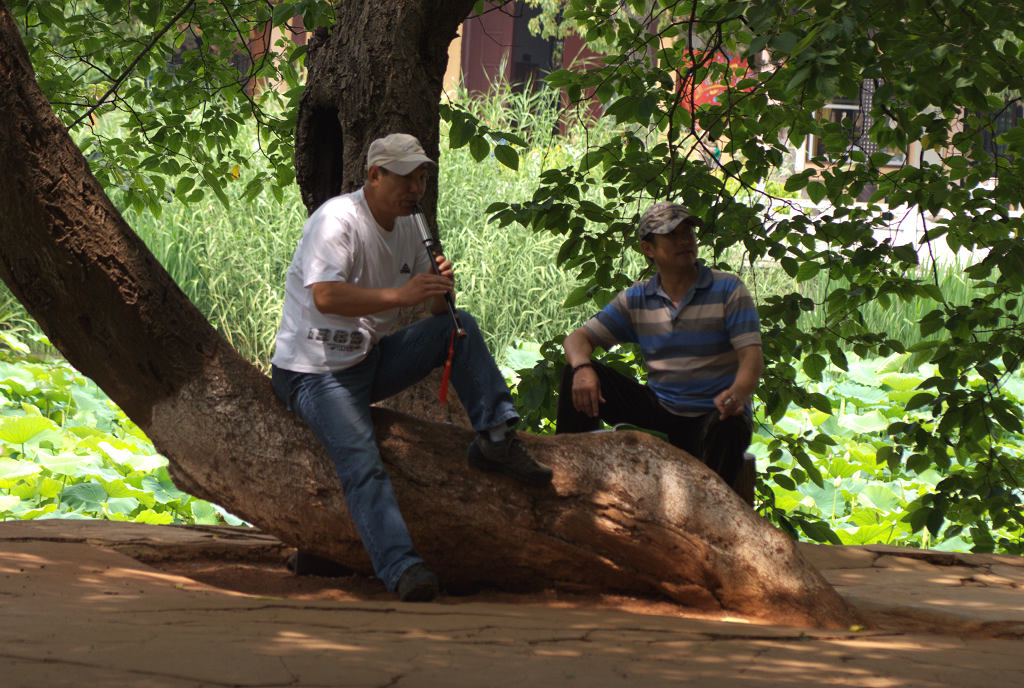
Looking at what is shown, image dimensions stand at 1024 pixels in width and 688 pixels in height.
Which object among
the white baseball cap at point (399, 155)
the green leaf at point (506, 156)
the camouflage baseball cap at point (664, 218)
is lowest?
the camouflage baseball cap at point (664, 218)

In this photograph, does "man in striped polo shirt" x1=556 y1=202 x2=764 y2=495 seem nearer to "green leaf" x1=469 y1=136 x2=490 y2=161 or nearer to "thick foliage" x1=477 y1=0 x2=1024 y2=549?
"thick foliage" x1=477 y1=0 x2=1024 y2=549

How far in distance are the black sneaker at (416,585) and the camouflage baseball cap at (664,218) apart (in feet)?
5.73

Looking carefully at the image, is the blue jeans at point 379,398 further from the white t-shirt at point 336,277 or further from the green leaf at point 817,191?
the green leaf at point 817,191

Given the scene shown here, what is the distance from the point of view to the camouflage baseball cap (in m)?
4.73

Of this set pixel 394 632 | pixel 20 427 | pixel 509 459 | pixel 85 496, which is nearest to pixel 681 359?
pixel 509 459

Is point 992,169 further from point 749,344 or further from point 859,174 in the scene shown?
point 749,344

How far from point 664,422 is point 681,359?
268 millimetres

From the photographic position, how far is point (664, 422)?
4.79 metres

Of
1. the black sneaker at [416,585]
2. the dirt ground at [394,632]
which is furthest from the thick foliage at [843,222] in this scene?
the black sneaker at [416,585]

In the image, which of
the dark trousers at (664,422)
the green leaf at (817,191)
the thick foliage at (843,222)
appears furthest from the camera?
the green leaf at (817,191)

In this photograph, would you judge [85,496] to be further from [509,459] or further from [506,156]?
[509,459]

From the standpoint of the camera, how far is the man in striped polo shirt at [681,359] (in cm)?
468

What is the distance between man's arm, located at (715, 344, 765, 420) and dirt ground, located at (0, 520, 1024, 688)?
Result: 2.75 ft

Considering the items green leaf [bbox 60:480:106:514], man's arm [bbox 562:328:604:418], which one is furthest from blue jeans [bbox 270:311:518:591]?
green leaf [bbox 60:480:106:514]
